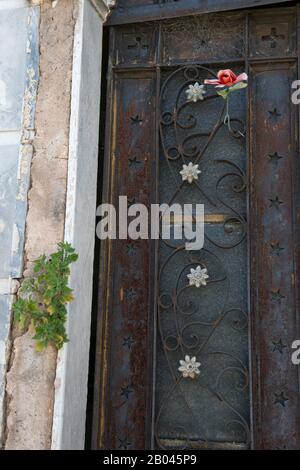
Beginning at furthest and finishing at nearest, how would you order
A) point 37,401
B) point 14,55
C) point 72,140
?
point 14,55
point 72,140
point 37,401

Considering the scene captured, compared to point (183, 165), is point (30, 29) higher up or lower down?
higher up

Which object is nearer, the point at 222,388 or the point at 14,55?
the point at 222,388

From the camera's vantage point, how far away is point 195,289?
3088 millimetres

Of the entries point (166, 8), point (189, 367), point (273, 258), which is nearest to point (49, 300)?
point (189, 367)

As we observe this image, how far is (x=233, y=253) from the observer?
309cm

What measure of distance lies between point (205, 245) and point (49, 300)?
85cm

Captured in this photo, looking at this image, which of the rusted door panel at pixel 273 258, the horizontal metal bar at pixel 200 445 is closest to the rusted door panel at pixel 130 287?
the horizontal metal bar at pixel 200 445

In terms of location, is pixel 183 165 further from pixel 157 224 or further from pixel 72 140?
pixel 72 140

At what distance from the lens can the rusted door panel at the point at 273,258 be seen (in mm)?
2873

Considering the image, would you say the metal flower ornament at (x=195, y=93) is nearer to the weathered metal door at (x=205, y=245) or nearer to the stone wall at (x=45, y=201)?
the weathered metal door at (x=205, y=245)

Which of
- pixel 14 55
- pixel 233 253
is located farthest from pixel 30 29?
pixel 233 253

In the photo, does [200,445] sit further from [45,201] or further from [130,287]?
[45,201]

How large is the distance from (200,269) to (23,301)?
→ 874 millimetres

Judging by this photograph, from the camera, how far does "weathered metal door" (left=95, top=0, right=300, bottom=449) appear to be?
2941 mm
